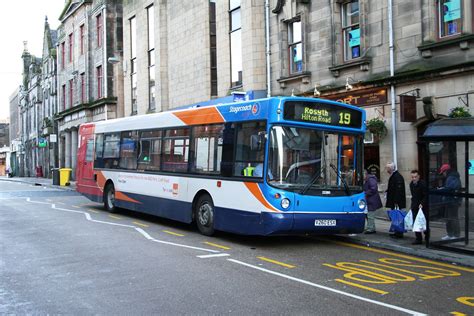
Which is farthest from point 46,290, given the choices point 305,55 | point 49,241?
point 305,55

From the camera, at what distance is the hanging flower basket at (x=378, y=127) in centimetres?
1399

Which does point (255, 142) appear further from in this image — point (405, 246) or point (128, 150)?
point (128, 150)

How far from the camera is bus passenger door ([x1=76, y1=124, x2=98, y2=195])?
17.6 metres

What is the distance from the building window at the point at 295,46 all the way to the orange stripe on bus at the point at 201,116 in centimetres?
661

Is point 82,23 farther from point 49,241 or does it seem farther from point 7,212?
point 49,241

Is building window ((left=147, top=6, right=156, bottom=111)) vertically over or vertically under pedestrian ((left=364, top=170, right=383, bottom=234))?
over

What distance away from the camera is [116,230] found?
470 inches

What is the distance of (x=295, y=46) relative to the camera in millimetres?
17734

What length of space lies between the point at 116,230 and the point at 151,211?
168 cm

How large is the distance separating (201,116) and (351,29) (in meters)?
6.74

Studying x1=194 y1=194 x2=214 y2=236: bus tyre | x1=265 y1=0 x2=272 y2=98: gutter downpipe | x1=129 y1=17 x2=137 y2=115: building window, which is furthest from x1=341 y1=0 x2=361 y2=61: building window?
x1=129 y1=17 x2=137 y2=115: building window

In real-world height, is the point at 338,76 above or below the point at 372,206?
above

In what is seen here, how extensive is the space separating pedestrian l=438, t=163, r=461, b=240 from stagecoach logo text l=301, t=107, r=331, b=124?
2424 mm

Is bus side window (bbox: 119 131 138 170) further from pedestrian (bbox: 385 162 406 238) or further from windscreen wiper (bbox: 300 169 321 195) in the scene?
pedestrian (bbox: 385 162 406 238)
